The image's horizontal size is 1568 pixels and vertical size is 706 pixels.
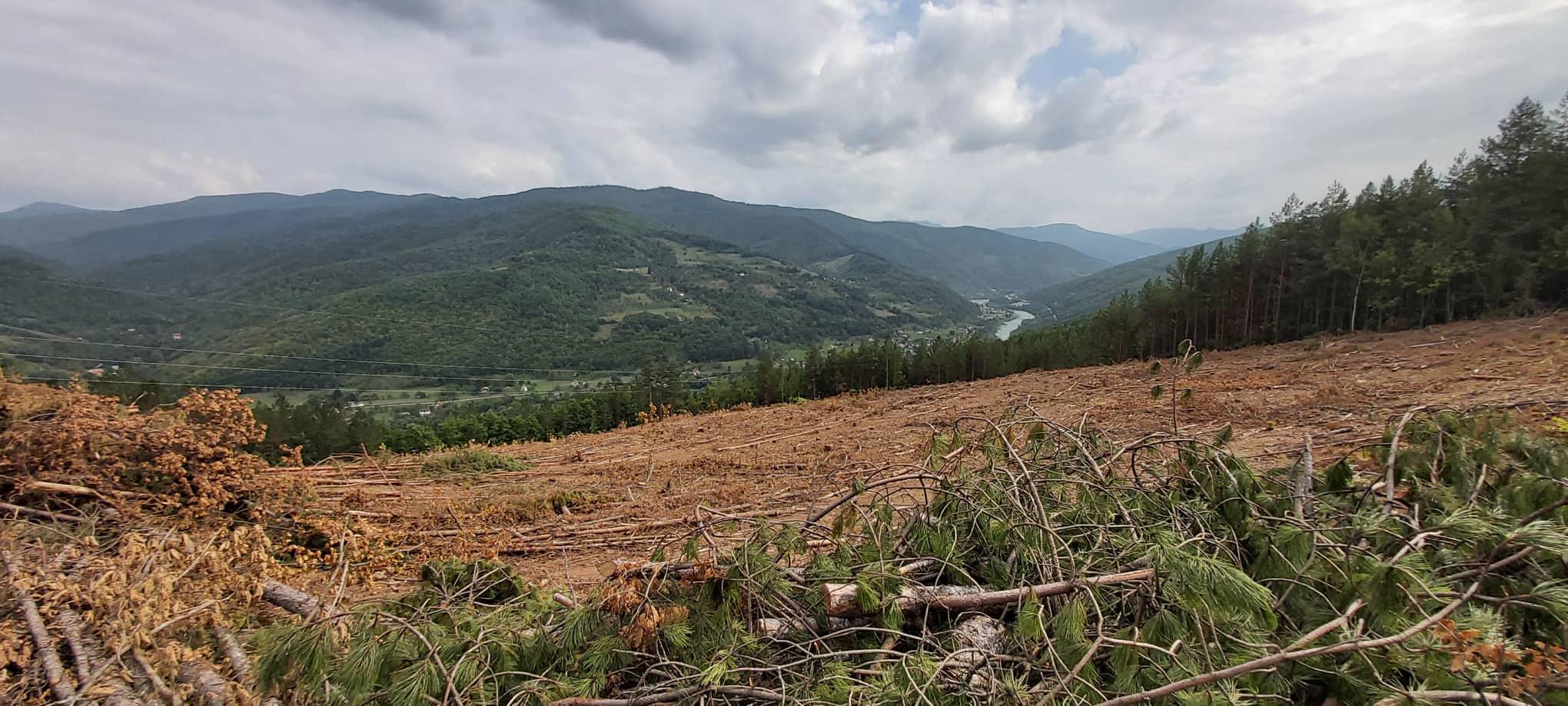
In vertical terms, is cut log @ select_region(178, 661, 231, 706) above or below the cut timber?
below

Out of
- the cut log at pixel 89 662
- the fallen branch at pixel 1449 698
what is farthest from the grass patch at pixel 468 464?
the fallen branch at pixel 1449 698

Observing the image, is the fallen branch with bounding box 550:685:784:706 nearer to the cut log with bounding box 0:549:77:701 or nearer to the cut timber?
the cut timber

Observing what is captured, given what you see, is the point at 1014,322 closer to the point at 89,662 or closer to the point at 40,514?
the point at 40,514

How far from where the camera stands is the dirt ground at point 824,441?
610 cm

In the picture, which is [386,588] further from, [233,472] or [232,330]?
[232,330]

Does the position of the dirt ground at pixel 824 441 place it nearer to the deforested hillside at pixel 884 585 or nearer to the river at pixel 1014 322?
the deforested hillside at pixel 884 585

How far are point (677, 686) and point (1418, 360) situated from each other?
15256 millimetres

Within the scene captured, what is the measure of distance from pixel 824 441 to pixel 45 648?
880 centimetres

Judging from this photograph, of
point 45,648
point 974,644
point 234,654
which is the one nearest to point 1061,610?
point 974,644

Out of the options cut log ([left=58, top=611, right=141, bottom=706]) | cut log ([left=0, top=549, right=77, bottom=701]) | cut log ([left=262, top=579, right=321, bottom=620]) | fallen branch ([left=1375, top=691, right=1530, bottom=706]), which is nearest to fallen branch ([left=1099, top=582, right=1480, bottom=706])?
fallen branch ([left=1375, top=691, right=1530, bottom=706])

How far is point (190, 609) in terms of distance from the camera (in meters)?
2.83

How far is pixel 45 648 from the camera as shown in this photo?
8.37 ft

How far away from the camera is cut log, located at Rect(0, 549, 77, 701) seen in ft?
7.94

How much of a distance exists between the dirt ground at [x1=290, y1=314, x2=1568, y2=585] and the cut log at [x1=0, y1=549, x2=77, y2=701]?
195 cm
